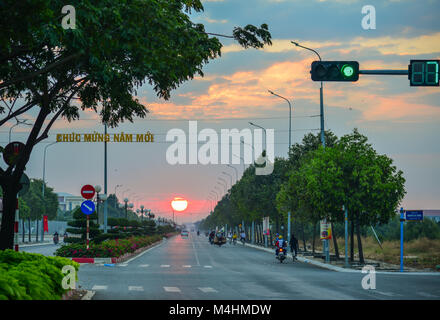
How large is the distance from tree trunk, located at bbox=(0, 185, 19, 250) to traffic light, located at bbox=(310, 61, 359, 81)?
30.8 ft

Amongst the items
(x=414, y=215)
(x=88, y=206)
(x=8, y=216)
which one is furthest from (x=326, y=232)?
(x=8, y=216)

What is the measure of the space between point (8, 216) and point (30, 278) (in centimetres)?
926

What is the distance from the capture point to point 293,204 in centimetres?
5406

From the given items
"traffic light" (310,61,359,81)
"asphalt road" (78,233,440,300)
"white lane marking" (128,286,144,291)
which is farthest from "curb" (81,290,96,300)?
"traffic light" (310,61,359,81)

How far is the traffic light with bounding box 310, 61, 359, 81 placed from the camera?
19.4 m

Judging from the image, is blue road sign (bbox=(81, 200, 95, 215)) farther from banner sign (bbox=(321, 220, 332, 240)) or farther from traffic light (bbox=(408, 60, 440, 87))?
traffic light (bbox=(408, 60, 440, 87))

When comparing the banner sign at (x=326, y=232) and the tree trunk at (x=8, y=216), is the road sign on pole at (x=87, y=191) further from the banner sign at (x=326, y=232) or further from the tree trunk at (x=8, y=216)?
the banner sign at (x=326, y=232)

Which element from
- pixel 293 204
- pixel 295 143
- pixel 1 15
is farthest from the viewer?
pixel 295 143

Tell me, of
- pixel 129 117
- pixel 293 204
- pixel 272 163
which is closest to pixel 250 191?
pixel 272 163

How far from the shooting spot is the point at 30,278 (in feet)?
40.4

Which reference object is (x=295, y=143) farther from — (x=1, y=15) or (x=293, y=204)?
(x=1, y=15)

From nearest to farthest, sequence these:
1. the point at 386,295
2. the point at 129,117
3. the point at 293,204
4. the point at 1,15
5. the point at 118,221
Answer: the point at 1,15 < the point at 386,295 < the point at 129,117 < the point at 293,204 < the point at 118,221

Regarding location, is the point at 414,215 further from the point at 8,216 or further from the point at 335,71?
the point at 8,216
